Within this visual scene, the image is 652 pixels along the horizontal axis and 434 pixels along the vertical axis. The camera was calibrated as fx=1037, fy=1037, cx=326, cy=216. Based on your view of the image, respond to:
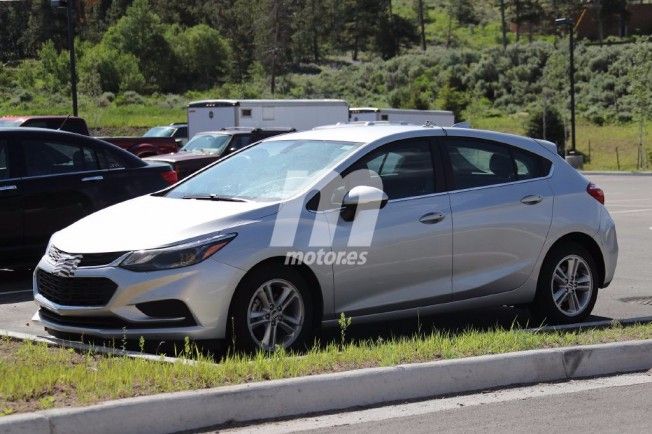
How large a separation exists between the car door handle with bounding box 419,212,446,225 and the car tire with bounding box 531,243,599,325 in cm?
121

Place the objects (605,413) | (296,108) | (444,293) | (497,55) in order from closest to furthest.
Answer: (605,413) < (444,293) < (296,108) < (497,55)

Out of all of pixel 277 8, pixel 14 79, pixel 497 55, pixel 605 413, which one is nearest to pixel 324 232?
pixel 605 413

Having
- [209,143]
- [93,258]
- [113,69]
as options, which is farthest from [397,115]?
[113,69]

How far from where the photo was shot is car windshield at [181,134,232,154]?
24.4 m

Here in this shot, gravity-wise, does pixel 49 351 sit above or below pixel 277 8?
below

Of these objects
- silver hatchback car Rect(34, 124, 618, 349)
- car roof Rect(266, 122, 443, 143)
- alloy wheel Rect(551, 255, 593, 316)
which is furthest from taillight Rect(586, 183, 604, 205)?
car roof Rect(266, 122, 443, 143)

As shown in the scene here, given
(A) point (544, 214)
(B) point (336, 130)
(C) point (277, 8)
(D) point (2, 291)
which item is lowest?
(D) point (2, 291)

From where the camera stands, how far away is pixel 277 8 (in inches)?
3684

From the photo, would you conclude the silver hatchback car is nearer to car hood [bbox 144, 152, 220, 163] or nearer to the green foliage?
car hood [bbox 144, 152, 220, 163]

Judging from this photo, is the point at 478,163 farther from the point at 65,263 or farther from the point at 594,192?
the point at 65,263

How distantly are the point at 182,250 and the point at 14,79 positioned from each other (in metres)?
Result: 72.6

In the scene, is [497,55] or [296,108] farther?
[497,55]

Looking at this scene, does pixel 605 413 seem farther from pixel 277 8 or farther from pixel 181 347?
pixel 277 8

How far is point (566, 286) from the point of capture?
895 centimetres
